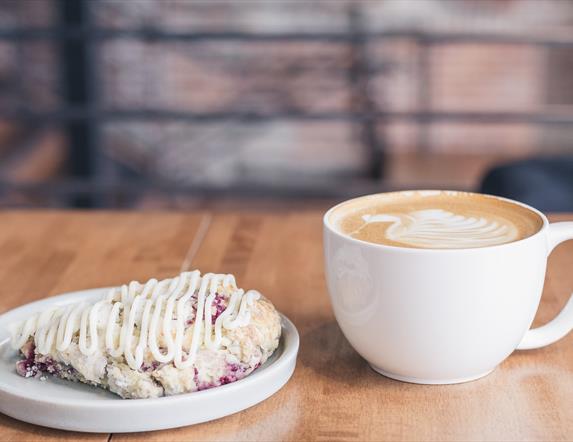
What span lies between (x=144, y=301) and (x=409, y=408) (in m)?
0.19

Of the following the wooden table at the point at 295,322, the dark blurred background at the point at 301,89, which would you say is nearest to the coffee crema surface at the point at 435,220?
the wooden table at the point at 295,322

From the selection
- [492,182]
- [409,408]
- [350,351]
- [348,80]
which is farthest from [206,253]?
[348,80]

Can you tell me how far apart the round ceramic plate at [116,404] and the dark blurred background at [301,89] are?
304 cm

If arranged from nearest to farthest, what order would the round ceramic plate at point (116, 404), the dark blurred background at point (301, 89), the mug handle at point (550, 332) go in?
the round ceramic plate at point (116, 404) → the mug handle at point (550, 332) → the dark blurred background at point (301, 89)

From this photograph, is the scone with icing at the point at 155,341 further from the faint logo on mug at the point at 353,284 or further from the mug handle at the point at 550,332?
the mug handle at the point at 550,332

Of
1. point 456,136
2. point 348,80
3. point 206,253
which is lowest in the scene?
point 456,136

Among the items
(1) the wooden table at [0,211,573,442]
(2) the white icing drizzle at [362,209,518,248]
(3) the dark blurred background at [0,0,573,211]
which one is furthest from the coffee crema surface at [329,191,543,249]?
(3) the dark blurred background at [0,0,573,211]

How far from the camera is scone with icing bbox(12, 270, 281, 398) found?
556mm

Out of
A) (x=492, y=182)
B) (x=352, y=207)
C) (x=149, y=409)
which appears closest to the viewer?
(x=149, y=409)

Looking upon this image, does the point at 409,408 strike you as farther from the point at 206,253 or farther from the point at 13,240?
the point at 13,240

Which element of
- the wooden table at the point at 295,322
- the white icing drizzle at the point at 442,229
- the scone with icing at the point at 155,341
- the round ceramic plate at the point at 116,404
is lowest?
the wooden table at the point at 295,322

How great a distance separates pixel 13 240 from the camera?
3.41ft

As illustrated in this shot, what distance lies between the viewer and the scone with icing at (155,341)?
0.56m

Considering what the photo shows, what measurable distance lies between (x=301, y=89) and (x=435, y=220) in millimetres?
3585
